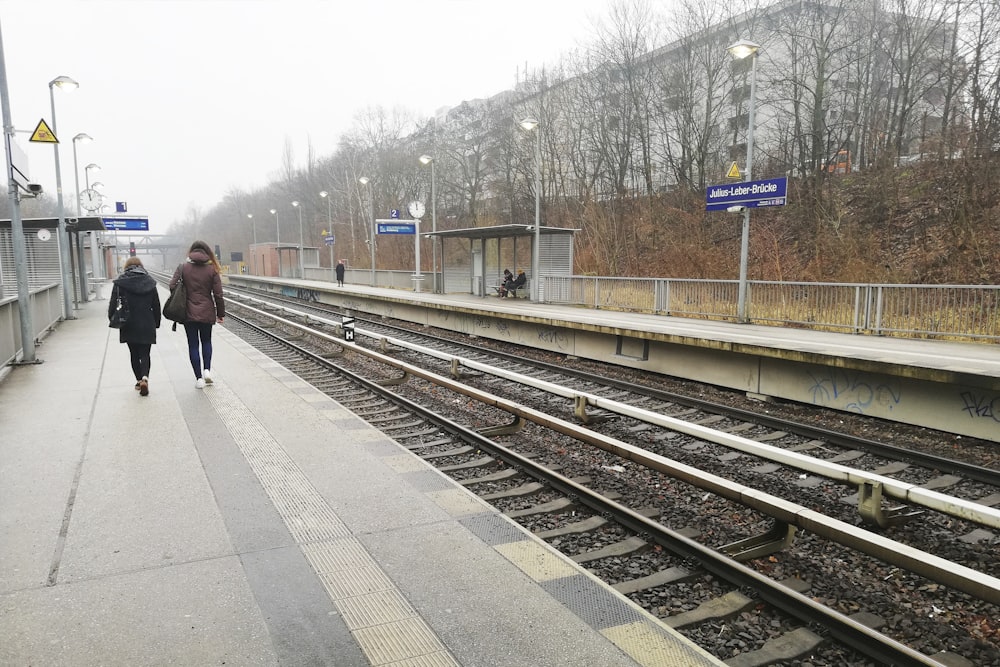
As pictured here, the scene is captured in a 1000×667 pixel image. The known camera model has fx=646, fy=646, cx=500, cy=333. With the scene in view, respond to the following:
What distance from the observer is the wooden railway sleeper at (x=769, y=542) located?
13.5ft

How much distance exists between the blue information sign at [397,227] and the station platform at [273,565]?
25013 mm

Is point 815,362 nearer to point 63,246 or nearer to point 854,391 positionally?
point 854,391

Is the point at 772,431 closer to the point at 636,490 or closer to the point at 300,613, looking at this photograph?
the point at 636,490

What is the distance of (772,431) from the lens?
7676mm

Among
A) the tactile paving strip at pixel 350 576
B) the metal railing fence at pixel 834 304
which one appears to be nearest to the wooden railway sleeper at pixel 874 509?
the tactile paving strip at pixel 350 576

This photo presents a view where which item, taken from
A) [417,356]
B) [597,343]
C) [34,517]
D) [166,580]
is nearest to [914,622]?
[166,580]

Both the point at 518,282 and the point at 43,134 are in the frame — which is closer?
the point at 43,134

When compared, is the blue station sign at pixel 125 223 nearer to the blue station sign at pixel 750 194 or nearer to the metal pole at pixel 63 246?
the metal pole at pixel 63 246

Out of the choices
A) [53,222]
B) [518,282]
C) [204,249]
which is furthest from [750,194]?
[53,222]

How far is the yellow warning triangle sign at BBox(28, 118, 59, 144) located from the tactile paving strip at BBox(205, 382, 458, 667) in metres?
9.90

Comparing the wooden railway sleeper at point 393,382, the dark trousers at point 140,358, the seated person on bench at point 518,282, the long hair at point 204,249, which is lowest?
the wooden railway sleeper at point 393,382

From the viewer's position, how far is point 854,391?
876 cm

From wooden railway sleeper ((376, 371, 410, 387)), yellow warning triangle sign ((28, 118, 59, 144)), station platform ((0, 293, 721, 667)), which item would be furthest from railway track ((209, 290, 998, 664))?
yellow warning triangle sign ((28, 118, 59, 144))

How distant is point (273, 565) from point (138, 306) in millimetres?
5878
